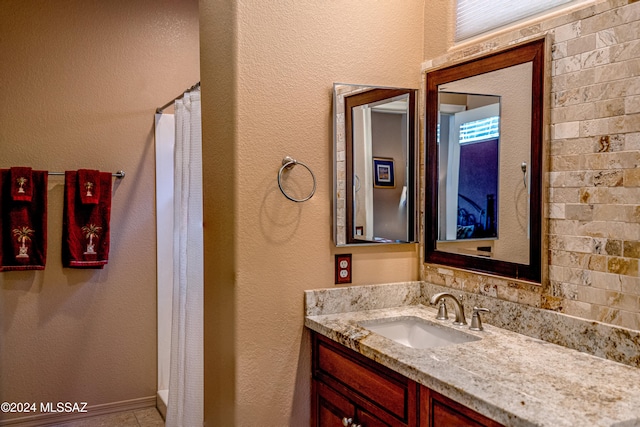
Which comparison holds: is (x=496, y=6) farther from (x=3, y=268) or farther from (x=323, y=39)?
(x=3, y=268)

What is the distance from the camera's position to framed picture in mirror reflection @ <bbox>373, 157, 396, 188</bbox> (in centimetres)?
224

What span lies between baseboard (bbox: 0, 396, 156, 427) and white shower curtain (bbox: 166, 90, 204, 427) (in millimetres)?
771

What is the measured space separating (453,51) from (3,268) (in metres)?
2.63

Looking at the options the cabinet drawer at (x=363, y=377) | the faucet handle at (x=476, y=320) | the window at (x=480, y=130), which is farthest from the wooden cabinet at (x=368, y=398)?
the window at (x=480, y=130)

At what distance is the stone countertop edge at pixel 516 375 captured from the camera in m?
1.21

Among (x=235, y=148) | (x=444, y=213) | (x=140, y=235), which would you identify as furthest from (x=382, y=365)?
(x=140, y=235)

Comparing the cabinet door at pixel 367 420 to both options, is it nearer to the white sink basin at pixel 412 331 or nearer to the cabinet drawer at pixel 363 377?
the cabinet drawer at pixel 363 377

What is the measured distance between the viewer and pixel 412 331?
6.94 feet

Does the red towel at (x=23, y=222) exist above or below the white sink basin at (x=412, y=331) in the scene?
above

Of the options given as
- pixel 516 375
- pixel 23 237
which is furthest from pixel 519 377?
pixel 23 237

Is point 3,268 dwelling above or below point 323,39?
below

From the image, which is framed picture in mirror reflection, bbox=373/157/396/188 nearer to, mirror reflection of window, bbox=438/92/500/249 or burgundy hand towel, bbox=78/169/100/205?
mirror reflection of window, bbox=438/92/500/249

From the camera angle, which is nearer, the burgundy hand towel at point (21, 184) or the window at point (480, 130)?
the window at point (480, 130)

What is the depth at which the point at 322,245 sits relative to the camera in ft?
7.09
